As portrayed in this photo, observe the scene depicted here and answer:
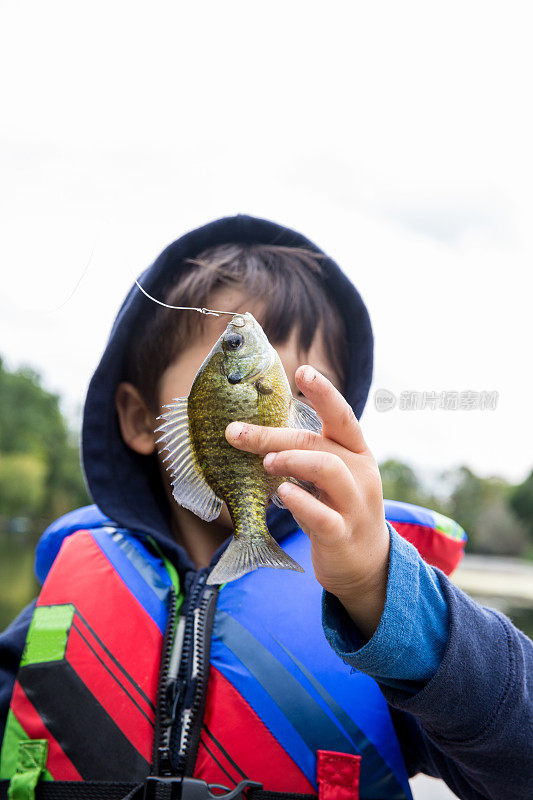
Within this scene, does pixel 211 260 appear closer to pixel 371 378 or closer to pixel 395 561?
pixel 371 378

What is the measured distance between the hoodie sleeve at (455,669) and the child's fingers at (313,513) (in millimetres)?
267

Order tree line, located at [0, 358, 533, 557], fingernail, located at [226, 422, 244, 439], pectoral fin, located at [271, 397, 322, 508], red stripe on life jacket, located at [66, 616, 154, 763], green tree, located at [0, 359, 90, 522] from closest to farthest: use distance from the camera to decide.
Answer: fingernail, located at [226, 422, 244, 439], pectoral fin, located at [271, 397, 322, 508], red stripe on life jacket, located at [66, 616, 154, 763], tree line, located at [0, 358, 533, 557], green tree, located at [0, 359, 90, 522]

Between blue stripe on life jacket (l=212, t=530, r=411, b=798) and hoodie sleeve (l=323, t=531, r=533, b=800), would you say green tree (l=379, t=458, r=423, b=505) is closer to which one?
blue stripe on life jacket (l=212, t=530, r=411, b=798)

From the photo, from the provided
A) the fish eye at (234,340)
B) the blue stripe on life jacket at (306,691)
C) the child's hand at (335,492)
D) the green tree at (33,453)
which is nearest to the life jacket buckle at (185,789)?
the blue stripe on life jacket at (306,691)

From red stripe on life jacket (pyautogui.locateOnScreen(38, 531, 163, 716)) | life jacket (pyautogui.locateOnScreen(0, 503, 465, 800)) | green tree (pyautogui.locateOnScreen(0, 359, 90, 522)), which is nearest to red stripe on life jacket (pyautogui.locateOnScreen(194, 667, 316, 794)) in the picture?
life jacket (pyautogui.locateOnScreen(0, 503, 465, 800))

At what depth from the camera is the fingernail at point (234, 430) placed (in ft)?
4.65

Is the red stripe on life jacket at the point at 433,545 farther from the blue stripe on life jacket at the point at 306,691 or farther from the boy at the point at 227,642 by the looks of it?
the blue stripe on life jacket at the point at 306,691

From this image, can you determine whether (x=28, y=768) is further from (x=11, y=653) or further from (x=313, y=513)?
(x=313, y=513)

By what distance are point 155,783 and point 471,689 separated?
42.1 inches

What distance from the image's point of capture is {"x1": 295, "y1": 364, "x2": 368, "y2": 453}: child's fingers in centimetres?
146

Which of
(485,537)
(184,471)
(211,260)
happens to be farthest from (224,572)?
(485,537)

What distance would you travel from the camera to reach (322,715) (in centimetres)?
229

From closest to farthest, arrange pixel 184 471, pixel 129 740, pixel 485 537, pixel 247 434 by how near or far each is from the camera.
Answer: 1. pixel 247 434
2. pixel 184 471
3. pixel 129 740
4. pixel 485 537

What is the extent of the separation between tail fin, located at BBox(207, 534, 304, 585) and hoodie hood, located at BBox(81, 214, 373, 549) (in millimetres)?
855
